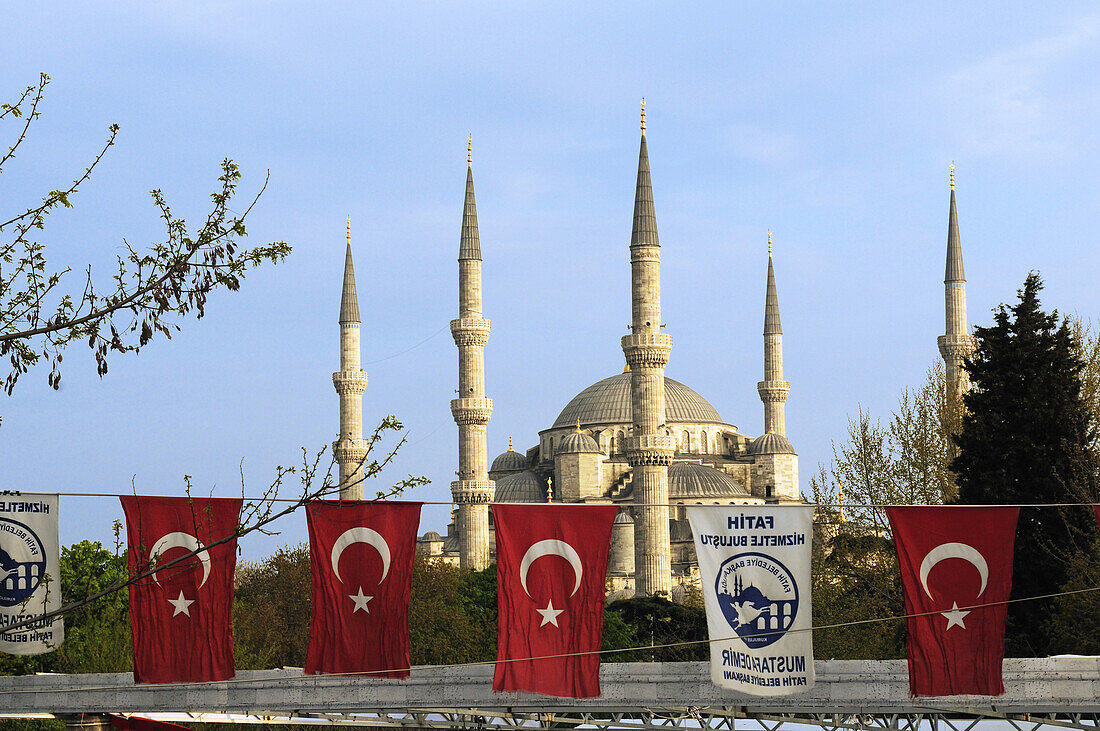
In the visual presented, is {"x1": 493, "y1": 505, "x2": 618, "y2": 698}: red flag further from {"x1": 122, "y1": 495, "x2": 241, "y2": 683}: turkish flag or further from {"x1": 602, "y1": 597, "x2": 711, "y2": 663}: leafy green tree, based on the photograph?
{"x1": 602, "y1": 597, "x2": 711, "y2": 663}: leafy green tree

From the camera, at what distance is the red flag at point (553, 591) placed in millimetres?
17203

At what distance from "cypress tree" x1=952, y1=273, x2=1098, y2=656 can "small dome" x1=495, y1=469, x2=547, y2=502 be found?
5063cm

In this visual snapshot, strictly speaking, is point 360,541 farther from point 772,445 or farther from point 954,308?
point 772,445

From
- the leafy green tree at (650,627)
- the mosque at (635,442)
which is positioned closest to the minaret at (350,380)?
the mosque at (635,442)

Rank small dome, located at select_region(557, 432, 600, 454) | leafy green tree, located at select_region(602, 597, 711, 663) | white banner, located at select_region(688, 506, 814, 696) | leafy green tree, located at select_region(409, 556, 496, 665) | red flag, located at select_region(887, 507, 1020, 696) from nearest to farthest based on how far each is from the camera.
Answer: white banner, located at select_region(688, 506, 814, 696), red flag, located at select_region(887, 507, 1020, 696), leafy green tree, located at select_region(602, 597, 711, 663), leafy green tree, located at select_region(409, 556, 496, 665), small dome, located at select_region(557, 432, 600, 454)

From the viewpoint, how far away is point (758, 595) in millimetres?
16016

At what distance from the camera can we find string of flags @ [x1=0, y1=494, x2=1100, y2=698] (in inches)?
628

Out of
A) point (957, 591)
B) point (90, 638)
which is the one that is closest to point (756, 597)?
point (957, 591)

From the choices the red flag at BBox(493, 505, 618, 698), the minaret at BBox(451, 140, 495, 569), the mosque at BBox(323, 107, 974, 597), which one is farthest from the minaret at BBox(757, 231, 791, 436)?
the red flag at BBox(493, 505, 618, 698)

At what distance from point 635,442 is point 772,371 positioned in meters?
24.2

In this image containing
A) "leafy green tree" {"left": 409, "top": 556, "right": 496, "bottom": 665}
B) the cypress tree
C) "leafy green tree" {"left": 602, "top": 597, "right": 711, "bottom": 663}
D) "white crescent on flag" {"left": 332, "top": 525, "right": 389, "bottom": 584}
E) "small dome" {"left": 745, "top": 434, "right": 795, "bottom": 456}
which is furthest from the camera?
"small dome" {"left": 745, "top": 434, "right": 795, "bottom": 456}

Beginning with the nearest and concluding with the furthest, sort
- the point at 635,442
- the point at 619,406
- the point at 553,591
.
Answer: the point at 553,591, the point at 635,442, the point at 619,406

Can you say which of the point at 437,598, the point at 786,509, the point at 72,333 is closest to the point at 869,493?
the point at 437,598

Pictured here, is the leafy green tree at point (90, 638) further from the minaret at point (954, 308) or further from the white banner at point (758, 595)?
the minaret at point (954, 308)
